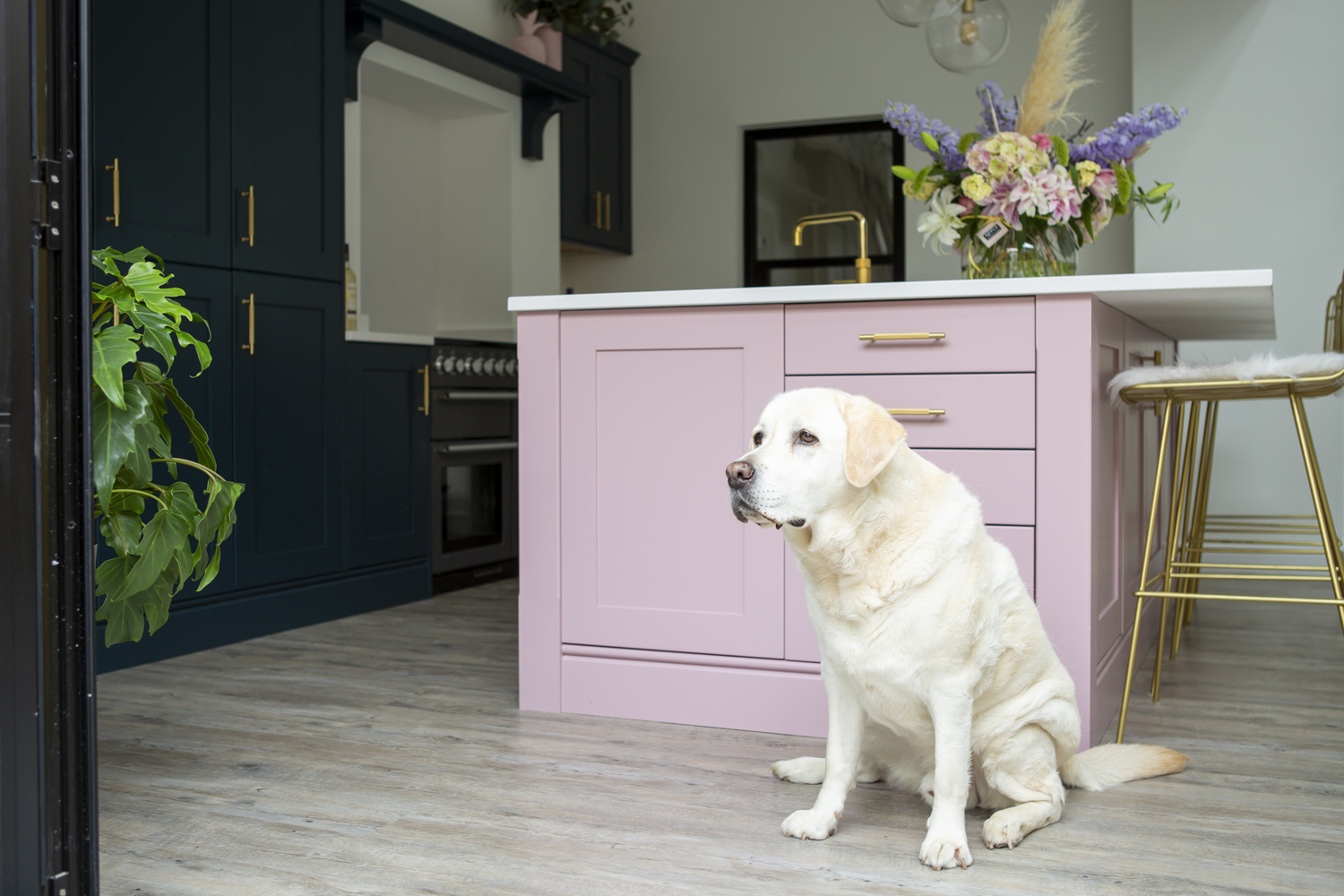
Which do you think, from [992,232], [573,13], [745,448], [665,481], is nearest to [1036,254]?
[992,232]

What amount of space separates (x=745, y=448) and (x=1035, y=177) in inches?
32.1

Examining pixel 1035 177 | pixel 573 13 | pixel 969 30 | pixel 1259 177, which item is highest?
pixel 573 13

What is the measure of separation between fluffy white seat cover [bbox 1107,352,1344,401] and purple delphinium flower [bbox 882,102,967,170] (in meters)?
0.59

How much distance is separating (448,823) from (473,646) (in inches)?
56.6

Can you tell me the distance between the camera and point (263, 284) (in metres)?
3.41

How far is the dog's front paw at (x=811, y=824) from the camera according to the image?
1.74 meters

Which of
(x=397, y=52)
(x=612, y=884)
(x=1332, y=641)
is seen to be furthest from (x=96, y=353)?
(x=1332, y=641)

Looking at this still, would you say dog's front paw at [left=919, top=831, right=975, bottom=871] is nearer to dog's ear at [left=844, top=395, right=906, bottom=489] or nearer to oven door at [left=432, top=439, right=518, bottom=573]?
dog's ear at [left=844, top=395, right=906, bottom=489]

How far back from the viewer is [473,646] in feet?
10.6

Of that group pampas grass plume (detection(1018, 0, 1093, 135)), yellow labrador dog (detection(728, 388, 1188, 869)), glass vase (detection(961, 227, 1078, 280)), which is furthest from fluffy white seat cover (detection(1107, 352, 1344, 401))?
yellow labrador dog (detection(728, 388, 1188, 869))

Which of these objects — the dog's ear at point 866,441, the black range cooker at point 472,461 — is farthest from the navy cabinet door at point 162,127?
the dog's ear at point 866,441

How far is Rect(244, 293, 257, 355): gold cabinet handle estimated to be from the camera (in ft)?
11.0

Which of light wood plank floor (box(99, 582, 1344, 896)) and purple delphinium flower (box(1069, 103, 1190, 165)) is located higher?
purple delphinium flower (box(1069, 103, 1190, 165))

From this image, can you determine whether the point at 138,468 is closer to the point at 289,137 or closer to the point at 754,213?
the point at 289,137
